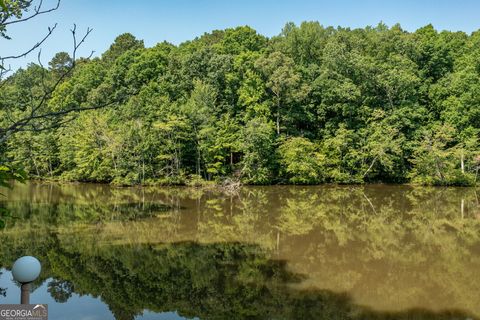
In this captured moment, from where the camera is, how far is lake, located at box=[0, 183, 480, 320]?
23.3 feet

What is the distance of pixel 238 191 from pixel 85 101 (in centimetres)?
2379

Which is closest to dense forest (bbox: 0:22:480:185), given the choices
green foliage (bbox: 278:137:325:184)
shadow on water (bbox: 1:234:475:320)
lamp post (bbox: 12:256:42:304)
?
green foliage (bbox: 278:137:325:184)

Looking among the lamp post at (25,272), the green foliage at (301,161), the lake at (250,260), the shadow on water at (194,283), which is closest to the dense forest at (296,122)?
the green foliage at (301,161)

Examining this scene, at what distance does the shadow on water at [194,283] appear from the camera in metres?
6.86

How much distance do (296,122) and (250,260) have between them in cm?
2389

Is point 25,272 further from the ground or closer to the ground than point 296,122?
closer to the ground

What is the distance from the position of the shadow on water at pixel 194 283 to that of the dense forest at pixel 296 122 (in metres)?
17.7

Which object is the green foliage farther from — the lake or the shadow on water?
the shadow on water

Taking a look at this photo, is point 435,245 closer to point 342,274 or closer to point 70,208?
point 342,274

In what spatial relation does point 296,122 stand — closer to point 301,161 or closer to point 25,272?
point 301,161

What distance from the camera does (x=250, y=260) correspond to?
32.0 feet

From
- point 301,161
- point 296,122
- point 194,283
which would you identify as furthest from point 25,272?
point 296,122

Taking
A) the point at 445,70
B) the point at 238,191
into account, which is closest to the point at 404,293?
the point at 238,191

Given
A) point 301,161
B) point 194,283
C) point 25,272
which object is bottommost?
→ point 194,283
